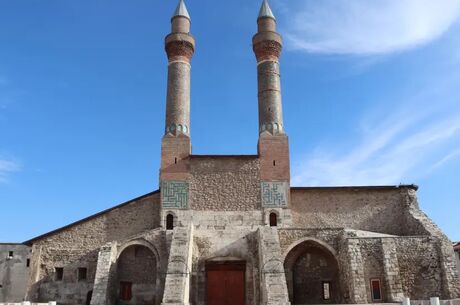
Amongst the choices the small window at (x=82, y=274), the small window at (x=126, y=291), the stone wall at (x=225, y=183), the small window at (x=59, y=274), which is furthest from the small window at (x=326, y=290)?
the small window at (x=59, y=274)

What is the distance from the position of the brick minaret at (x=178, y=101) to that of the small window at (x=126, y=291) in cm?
513

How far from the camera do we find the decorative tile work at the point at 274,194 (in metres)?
22.7

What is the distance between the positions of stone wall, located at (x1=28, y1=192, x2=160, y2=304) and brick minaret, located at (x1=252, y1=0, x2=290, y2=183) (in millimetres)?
5768

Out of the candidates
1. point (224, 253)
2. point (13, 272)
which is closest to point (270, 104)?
point (224, 253)

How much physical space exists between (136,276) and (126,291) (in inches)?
29.5

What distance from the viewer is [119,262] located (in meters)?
20.9

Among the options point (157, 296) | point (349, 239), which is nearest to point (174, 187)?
point (157, 296)

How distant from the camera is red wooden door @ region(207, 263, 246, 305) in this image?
19750 millimetres

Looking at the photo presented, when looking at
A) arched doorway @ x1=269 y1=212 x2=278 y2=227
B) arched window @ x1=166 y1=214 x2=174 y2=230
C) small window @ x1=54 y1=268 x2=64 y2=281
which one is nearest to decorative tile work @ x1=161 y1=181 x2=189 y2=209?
arched window @ x1=166 y1=214 x2=174 y2=230

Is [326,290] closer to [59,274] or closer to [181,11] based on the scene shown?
[59,274]

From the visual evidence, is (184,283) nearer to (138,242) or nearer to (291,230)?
(138,242)

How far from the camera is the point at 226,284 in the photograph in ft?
65.7

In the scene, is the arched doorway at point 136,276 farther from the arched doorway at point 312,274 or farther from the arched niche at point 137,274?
the arched doorway at point 312,274

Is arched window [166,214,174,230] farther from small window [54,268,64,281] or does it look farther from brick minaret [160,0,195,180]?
small window [54,268,64,281]
